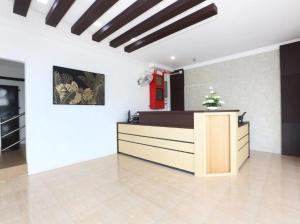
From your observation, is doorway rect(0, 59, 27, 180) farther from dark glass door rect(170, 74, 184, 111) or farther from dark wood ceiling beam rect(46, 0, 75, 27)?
dark glass door rect(170, 74, 184, 111)

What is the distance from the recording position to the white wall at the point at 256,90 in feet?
14.3

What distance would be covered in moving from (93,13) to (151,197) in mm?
3001

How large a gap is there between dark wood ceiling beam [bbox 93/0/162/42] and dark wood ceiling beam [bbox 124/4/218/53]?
2.49ft

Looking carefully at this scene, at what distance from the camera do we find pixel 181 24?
10.4 ft

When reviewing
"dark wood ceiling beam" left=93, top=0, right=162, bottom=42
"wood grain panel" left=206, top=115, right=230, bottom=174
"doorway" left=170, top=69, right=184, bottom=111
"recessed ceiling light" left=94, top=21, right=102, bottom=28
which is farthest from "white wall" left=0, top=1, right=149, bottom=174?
"wood grain panel" left=206, top=115, right=230, bottom=174

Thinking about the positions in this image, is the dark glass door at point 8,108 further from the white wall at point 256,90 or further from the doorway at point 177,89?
the white wall at point 256,90

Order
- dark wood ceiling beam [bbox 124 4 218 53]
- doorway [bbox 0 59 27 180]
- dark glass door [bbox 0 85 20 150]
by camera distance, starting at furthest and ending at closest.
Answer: dark glass door [bbox 0 85 20 150]
doorway [bbox 0 59 27 180]
dark wood ceiling beam [bbox 124 4 218 53]

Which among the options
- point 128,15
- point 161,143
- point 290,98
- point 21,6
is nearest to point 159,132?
point 161,143

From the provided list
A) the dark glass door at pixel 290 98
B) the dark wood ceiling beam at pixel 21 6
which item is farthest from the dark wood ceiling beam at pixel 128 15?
the dark glass door at pixel 290 98

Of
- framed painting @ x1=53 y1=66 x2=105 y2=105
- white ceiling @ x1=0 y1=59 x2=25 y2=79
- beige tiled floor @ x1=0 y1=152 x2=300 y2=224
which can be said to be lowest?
beige tiled floor @ x1=0 y1=152 x2=300 y2=224

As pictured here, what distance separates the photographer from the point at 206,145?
3.02 metres

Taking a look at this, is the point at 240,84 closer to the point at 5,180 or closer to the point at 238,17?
the point at 238,17

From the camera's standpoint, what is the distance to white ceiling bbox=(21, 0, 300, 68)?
2799 mm

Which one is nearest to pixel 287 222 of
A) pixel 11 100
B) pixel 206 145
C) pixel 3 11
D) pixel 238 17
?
pixel 206 145
